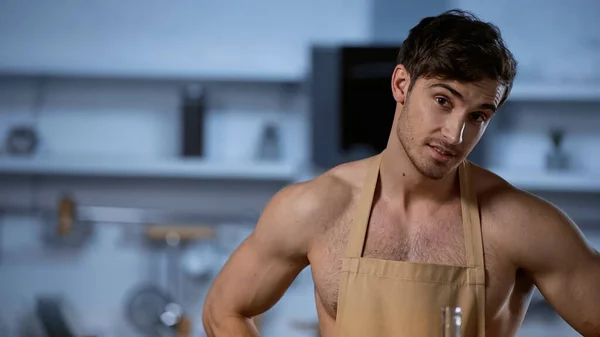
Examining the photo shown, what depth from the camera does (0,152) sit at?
429 centimetres

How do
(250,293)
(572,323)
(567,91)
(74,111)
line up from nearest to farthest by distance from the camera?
(572,323), (250,293), (567,91), (74,111)

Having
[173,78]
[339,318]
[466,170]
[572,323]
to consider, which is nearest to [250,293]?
[339,318]

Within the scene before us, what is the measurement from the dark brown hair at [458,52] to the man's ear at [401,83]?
0.01m

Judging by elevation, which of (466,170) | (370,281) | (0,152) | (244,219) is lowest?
(244,219)

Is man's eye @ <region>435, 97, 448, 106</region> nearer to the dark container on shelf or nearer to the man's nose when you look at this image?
the man's nose

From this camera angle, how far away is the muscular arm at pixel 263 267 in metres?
1.94

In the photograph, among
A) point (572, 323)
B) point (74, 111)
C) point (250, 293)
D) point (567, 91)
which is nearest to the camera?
point (572, 323)

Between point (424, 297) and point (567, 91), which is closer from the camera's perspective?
point (424, 297)

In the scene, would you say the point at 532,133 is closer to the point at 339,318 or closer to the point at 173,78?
the point at 173,78

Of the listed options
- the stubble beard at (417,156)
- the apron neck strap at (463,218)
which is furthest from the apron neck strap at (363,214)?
the stubble beard at (417,156)

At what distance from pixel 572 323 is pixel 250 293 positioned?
0.65m

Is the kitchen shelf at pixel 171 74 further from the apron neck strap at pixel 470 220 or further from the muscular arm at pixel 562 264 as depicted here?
the muscular arm at pixel 562 264

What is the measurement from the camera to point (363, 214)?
1.93 meters

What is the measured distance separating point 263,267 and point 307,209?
15 centimetres
